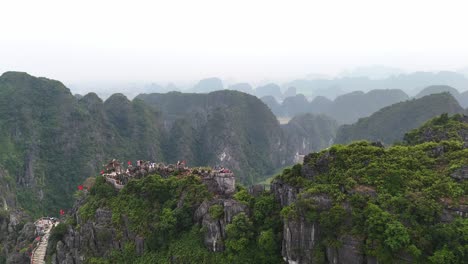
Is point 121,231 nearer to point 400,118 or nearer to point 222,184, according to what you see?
point 222,184

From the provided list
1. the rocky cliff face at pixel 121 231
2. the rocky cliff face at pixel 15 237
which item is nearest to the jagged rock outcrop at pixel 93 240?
the rocky cliff face at pixel 121 231

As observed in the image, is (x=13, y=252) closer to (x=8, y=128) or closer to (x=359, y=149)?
(x=359, y=149)

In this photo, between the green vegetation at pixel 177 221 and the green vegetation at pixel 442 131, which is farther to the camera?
the green vegetation at pixel 442 131

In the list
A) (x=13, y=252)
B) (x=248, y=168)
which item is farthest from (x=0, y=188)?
(x=248, y=168)

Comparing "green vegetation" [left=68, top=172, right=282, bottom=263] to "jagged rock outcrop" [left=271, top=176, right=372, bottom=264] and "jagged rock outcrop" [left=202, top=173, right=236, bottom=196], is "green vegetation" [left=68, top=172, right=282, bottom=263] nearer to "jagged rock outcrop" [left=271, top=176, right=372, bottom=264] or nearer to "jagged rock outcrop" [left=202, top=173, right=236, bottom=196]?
"jagged rock outcrop" [left=202, top=173, right=236, bottom=196]

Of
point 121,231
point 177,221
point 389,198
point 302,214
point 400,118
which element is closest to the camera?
point 389,198

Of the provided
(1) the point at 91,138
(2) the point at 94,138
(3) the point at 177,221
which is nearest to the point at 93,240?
(3) the point at 177,221

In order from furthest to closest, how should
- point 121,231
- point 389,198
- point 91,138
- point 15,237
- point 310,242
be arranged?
point 91,138 → point 15,237 → point 121,231 → point 310,242 → point 389,198

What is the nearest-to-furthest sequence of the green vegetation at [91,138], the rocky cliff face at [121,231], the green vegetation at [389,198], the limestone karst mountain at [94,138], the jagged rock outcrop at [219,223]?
the green vegetation at [389,198], the jagged rock outcrop at [219,223], the rocky cliff face at [121,231], the green vegetation at [91,138], the limestone karst mountain at [94,138]

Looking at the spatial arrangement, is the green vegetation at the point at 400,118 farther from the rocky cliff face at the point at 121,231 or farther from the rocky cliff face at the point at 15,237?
the rocky cliff face at the point at 15,237

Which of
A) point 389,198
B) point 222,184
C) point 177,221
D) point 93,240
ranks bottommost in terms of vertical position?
point 93,240

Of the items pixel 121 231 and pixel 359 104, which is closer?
pixel 121 231
